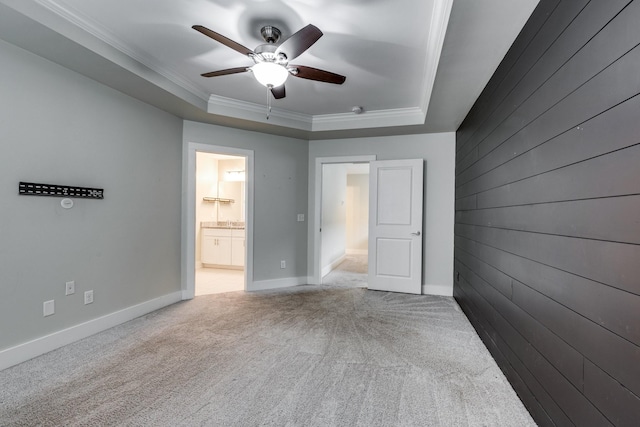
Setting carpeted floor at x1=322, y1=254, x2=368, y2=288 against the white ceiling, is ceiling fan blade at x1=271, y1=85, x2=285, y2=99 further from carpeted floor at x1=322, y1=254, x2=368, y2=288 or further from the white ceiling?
carpeted floor at x1=322, y1=254, x2=368, y2=288

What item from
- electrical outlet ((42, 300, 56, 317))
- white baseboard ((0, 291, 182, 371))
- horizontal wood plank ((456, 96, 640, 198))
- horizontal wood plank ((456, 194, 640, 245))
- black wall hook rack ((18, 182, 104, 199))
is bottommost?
white baseboard ((0, 291, 182, 371))

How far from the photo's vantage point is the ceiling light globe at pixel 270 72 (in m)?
2.26

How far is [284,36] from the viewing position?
248 centimetres

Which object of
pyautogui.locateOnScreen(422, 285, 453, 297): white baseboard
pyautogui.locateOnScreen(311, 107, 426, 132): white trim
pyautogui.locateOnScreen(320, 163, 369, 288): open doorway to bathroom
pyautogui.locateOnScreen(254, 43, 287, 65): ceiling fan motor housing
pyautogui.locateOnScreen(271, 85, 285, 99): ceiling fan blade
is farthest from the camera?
pyautogui.locateOnScreen(320, 163, 369, 288): open doorway to bathroom

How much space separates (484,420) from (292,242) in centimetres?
348

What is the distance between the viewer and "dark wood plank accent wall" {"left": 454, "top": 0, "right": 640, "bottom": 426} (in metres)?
1.06

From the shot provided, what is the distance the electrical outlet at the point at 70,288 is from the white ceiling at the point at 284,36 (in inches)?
73.7

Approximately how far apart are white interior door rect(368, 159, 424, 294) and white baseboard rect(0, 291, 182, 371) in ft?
9.74

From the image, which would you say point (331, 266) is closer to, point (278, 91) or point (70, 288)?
point (278, 91)

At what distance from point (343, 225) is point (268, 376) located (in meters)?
5.43

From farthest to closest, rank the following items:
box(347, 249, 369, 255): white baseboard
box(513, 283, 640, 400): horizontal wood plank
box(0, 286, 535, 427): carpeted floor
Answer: box(347, 249, 369, 255): white baseboard
box(0, 286, 535, 427): carpeted floor
box(513, 283, 640, 400): horizontal wood plank

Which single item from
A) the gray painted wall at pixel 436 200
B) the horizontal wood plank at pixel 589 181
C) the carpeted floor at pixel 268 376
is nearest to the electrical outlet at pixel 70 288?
the carpeted floor at pixel 268 376

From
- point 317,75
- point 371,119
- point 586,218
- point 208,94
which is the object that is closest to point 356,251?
point 371,119

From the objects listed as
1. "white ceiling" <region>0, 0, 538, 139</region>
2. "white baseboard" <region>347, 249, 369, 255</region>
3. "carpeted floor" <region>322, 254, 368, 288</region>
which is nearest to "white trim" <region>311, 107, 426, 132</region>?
"white ceiling" <region>0, 0, 538, 139</region>
